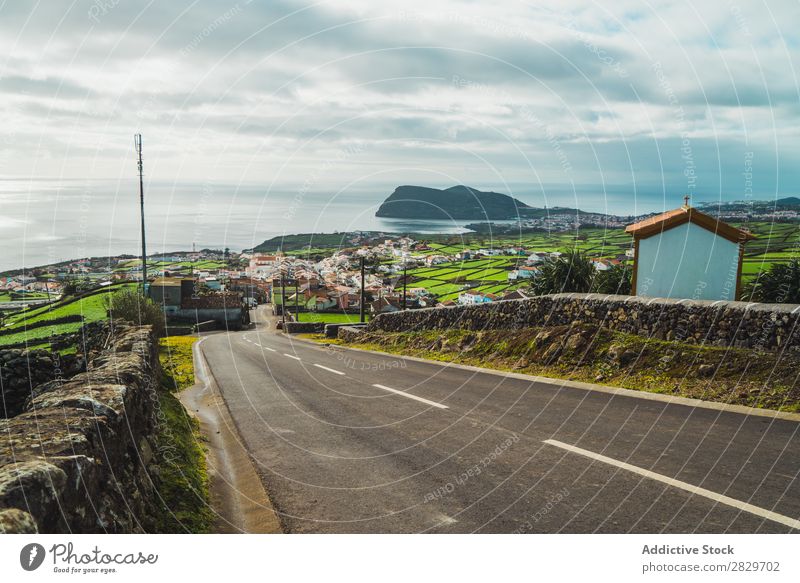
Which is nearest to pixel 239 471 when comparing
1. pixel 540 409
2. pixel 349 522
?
pixel 349 522

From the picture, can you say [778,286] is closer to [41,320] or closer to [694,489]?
[694,489]

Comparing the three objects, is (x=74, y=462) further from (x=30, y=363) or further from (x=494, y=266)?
(x=494, y=266)

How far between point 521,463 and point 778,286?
14.0m

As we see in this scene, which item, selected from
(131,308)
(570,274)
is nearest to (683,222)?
(570,274)

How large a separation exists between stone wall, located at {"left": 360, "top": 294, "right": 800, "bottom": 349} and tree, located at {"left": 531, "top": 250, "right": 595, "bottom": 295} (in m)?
4.18

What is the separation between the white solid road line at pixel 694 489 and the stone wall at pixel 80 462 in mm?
4981

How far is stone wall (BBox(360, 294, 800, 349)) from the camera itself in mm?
10570

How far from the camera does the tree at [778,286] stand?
16.2 metres

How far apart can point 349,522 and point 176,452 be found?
2699 mm

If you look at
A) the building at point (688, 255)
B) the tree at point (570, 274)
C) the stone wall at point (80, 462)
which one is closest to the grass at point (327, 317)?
the tree at point (570, 274)

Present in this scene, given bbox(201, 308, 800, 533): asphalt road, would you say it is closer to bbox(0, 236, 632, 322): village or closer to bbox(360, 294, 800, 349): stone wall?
bbox(360, 294, 800, 349): stone wall

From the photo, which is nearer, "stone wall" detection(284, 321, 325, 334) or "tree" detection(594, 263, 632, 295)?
"tree" detection(594, 263, 632, 295)

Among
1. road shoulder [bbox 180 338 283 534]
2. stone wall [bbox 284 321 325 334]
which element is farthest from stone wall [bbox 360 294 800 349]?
stone wall [bbox 284 321 325 334]

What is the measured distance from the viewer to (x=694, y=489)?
572 cm
